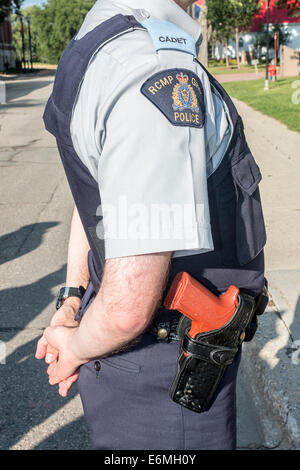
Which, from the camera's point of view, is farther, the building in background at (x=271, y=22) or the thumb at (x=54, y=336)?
the building in background at (x=271, y=22)

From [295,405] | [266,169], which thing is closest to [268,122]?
[266,169]

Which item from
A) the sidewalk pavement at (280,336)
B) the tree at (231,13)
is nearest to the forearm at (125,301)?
the sidewalk pavement at (280,336)

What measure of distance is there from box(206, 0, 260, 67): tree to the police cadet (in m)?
44.6

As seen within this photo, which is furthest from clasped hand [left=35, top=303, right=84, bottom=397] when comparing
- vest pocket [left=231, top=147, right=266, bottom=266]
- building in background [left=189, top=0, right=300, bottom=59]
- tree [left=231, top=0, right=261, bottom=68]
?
building in background [left=189, top=0, right=300, bottom=59]

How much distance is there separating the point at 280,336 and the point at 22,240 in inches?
136

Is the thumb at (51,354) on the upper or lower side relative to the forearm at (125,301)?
lower

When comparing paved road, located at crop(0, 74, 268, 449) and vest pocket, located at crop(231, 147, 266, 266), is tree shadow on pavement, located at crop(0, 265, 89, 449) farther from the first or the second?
vest pocket, located at crop(231, 147, 266, 266)

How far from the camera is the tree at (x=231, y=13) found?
43.1 metres

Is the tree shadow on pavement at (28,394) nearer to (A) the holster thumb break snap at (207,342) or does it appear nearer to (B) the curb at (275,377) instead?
(B) the curb at (275,377)

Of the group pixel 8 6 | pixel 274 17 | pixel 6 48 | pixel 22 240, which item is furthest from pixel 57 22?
pixel 22 240

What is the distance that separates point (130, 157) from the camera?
1090mm

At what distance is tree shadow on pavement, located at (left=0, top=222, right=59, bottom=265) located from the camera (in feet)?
18.5

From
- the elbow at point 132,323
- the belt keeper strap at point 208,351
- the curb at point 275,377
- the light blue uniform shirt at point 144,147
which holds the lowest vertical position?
the curb at point 275,377

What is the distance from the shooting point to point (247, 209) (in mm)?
1366
